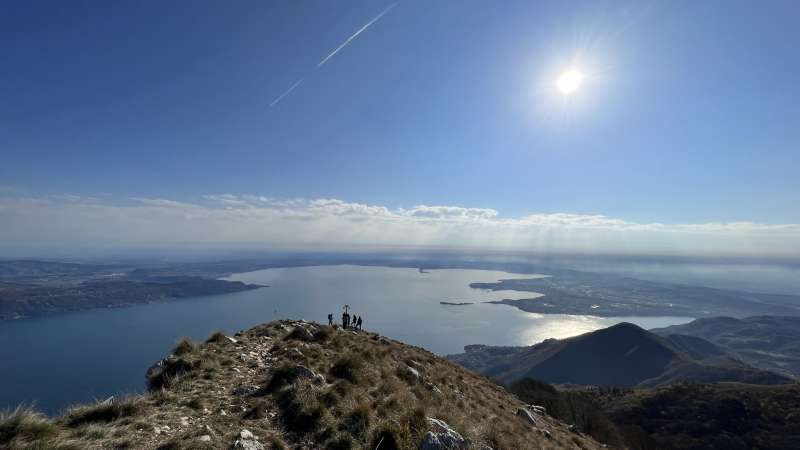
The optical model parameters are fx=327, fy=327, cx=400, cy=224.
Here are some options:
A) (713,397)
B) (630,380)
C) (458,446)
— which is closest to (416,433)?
(458,446)

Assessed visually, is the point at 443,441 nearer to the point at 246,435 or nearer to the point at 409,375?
the point at 246,435

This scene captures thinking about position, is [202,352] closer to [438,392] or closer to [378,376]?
[378,376]

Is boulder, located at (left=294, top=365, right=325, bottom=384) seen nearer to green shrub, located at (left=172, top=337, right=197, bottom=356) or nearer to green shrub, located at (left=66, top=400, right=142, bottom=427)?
green shrub, located at (left=66, top=400, right=142, bottom=427)

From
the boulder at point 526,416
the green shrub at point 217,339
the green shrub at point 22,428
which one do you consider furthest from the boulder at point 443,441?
the green shrub at point 217,339

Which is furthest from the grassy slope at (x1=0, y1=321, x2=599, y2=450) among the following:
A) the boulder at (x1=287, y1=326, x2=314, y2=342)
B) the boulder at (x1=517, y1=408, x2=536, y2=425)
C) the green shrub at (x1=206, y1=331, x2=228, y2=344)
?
the boulder at (x1=287, y1=326, x2=314, y2=342)

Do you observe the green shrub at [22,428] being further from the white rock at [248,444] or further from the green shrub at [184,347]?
the green shrub at [184,347]

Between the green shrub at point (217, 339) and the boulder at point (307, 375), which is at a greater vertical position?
the boulder at point (307, 375)
